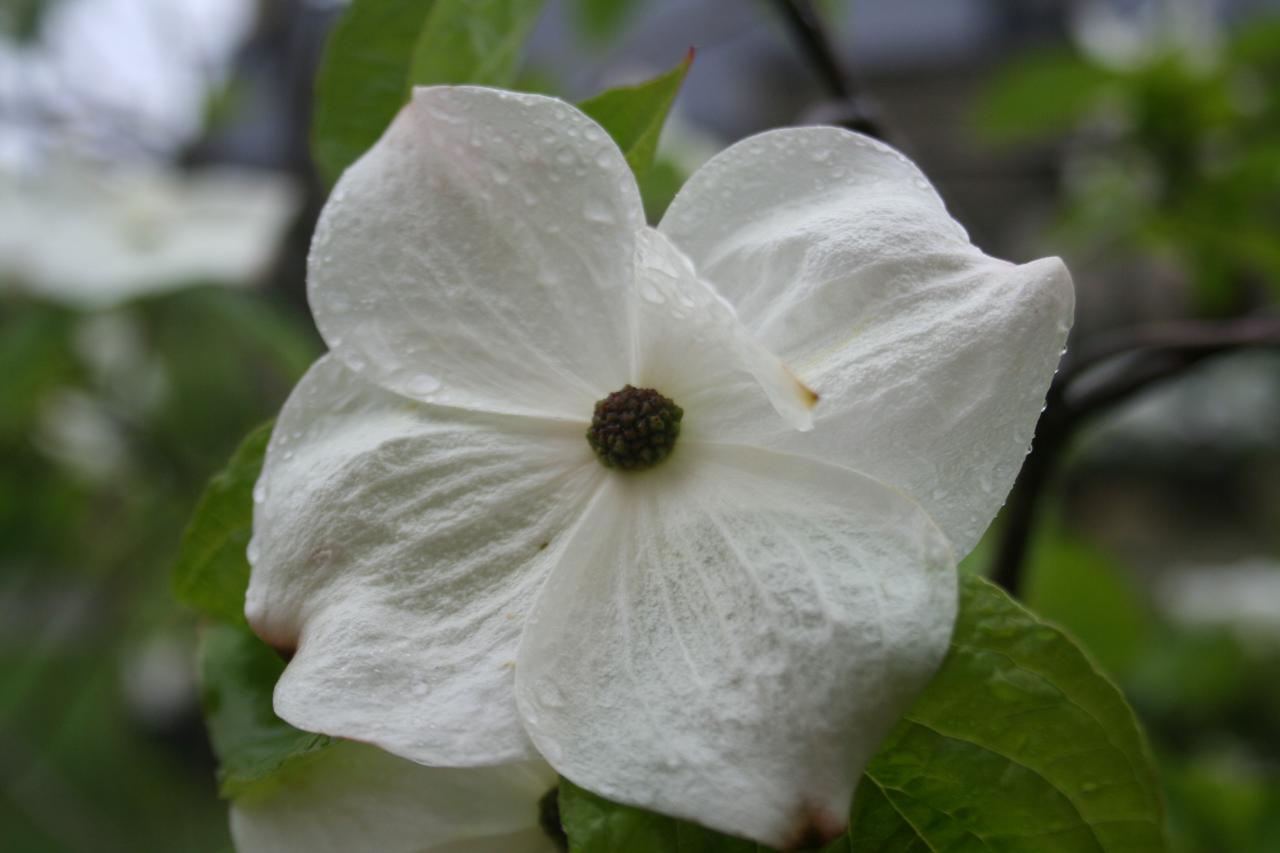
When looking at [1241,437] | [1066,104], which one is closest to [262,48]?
[1066,104]

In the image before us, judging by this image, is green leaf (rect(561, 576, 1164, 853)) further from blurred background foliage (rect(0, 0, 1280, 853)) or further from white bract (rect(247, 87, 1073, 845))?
blurred background foliage (rect(0, 0, 1280, 853))

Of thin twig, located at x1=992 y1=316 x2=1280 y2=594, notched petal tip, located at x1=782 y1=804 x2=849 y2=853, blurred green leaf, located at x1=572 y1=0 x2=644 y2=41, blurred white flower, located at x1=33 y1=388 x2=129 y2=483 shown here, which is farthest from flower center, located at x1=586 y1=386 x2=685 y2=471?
blurred white flower, located at x1=33 y1=388 x2=129 y2=483

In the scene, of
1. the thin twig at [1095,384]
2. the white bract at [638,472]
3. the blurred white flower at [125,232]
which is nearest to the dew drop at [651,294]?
the white bract at [638,472]

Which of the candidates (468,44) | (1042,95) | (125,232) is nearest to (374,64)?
(468,44)

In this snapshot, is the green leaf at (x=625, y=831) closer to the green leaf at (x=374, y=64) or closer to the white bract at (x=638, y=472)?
the white bract at (x=638, y=472)

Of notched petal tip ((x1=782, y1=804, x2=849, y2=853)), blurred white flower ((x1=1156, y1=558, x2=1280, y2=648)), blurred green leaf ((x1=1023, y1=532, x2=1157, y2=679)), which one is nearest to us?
notched petal tip ((x1=782, y1=804, x2=849, y2=853))

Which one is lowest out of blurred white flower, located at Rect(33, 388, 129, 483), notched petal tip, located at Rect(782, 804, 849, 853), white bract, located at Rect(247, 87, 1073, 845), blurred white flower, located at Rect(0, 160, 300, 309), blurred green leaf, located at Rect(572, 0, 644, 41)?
blurred white flower, located at Rect(33, 388, 129, 483)
